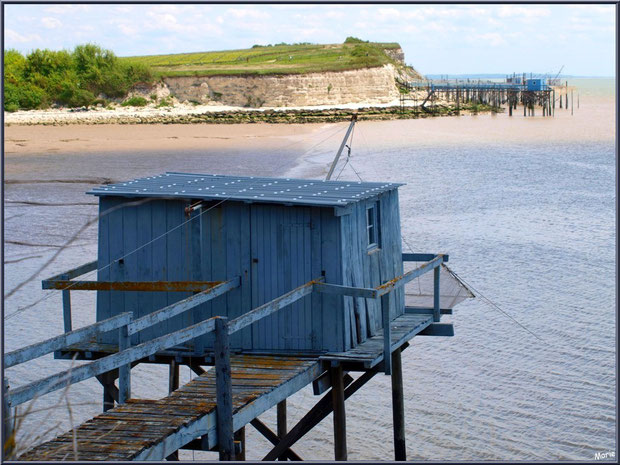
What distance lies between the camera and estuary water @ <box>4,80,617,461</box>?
1531 centimetres

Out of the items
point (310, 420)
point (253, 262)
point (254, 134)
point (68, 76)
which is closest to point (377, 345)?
point (310, 420)

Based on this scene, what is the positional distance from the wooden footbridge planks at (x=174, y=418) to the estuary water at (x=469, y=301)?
37.6 inches

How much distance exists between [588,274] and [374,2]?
17724 millimetres

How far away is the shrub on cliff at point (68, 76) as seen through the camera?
80.1 meters

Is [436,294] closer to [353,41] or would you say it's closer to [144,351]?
[144,351]

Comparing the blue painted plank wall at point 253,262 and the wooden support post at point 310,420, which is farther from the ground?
the blue painted plank wall at point 253,262

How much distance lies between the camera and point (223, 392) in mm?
9406

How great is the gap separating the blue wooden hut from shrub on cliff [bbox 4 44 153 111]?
66.4 m

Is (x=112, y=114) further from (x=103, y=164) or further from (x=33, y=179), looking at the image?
(x=33, y=179)

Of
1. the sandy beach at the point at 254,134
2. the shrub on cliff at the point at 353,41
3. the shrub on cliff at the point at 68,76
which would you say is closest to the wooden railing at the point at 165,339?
the sandy beach at the point at 254,134

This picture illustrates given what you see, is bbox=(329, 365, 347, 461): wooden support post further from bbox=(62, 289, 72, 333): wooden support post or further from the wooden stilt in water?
bbox=(62, 289, 72, 333): wooden support post

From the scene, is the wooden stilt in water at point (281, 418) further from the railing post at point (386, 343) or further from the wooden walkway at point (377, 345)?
the railing post at point (386, 343)

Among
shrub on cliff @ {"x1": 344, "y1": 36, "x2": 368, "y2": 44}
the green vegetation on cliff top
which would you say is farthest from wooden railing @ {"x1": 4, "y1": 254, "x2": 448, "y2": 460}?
shrub on cliff @ {"x1": 344, "y1": 36, "x2": 368, "y2": 44}

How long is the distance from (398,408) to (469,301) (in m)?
9.76
